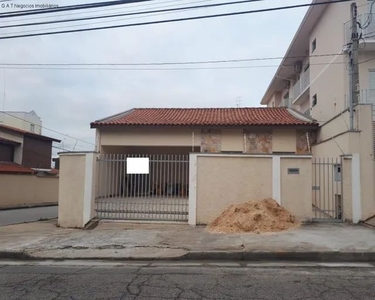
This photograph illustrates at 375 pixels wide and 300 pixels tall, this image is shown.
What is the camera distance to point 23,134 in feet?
97.6

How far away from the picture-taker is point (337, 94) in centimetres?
1697

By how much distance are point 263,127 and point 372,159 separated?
7407mm

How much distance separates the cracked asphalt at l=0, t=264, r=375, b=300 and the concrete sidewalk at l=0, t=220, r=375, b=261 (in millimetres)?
811

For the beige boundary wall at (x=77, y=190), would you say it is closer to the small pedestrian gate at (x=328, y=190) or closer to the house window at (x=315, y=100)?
the small pedestrian gate at (x=328, y=190)

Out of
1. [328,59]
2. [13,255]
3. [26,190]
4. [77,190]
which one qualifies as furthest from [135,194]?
[26,190]

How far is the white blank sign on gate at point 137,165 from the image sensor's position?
12.2m

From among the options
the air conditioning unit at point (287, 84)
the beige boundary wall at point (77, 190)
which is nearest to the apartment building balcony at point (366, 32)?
the beige boundary wall at point (77, 190)

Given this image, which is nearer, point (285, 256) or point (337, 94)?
point (285, 256)

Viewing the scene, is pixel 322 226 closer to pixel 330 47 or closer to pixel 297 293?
pixel 297 293

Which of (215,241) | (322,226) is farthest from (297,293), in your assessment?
(322,226)

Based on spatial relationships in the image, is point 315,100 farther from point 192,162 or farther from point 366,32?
point 192,162

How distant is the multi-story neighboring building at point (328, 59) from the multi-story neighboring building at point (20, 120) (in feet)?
113

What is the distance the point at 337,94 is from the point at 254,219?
32.0 feet

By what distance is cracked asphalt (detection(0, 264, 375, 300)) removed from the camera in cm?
496
